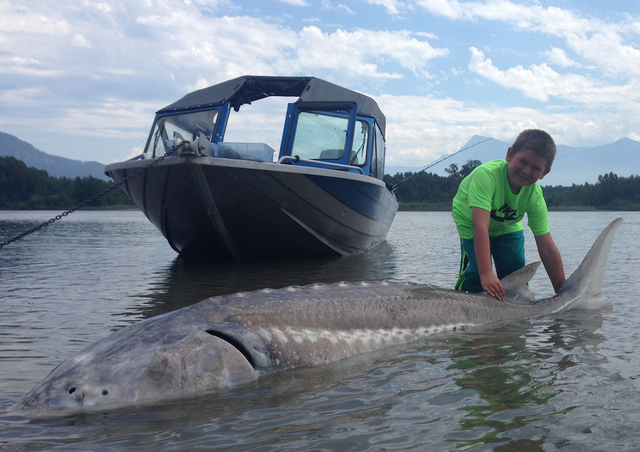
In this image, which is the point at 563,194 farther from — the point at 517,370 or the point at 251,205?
the point at 517,370

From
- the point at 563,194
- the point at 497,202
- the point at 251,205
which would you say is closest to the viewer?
the point at 497,202

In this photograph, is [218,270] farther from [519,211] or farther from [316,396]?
[316,396]

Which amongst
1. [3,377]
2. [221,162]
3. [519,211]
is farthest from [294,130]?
[3,377]

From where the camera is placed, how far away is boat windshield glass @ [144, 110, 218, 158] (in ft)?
31.6

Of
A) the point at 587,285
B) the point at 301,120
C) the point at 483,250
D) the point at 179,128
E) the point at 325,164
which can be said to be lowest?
the point at 587,285

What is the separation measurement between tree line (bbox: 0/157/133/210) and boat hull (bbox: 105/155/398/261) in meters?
54.7

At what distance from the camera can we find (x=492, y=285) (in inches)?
161

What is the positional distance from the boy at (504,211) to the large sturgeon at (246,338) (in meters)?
0.45

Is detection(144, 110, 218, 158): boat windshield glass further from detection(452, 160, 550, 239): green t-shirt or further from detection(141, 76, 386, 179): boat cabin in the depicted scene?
detection(452, 160, 550, 239): green t-shirt

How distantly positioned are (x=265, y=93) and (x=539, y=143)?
23.3ft

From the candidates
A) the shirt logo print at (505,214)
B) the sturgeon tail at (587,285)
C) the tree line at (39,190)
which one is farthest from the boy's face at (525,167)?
the tree line at (39,190)

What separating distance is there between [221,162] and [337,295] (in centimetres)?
426

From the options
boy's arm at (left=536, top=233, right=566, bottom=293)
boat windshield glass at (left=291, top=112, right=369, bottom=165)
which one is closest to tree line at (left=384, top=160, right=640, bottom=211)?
boat windshield glass at (left=291, top=112, right=369, bottom=165)

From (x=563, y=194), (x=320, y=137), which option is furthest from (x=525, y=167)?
(x=563, y=194)
